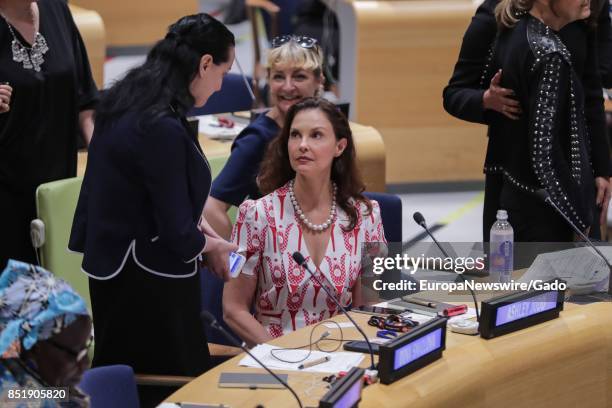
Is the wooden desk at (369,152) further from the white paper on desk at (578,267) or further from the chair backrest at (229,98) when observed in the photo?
the white paper on desk at (578,267)

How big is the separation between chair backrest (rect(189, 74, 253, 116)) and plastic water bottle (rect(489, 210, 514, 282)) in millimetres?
2938

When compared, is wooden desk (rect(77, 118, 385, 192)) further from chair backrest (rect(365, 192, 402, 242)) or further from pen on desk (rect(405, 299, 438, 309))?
pen on desk (rect(405, 299, 438, 309))

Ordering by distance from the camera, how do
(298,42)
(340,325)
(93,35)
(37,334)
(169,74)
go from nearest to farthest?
1. (37,334)
2. (169,74)
3. (340,325)
4. (298,42)
5. (93,35)

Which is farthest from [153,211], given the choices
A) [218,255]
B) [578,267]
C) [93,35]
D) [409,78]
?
[409,78]

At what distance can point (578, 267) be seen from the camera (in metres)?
4.04

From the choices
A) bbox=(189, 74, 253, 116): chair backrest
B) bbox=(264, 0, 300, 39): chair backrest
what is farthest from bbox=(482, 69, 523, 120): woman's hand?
bbox=(264, 0, 300, 39): chair backrest

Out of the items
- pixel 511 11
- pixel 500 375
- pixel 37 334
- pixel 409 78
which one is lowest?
pixel 409 78

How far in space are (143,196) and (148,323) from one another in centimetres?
Result: 41

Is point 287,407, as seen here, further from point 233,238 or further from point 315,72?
point 315,72

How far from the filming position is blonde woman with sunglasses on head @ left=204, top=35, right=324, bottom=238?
4.70 m

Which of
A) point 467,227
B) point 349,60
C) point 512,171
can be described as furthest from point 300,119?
point 349,60

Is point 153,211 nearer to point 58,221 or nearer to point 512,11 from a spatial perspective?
point 58,221

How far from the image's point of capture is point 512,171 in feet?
14.7

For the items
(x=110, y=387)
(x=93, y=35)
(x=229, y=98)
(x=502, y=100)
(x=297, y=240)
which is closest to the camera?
(x=110, y=387)
